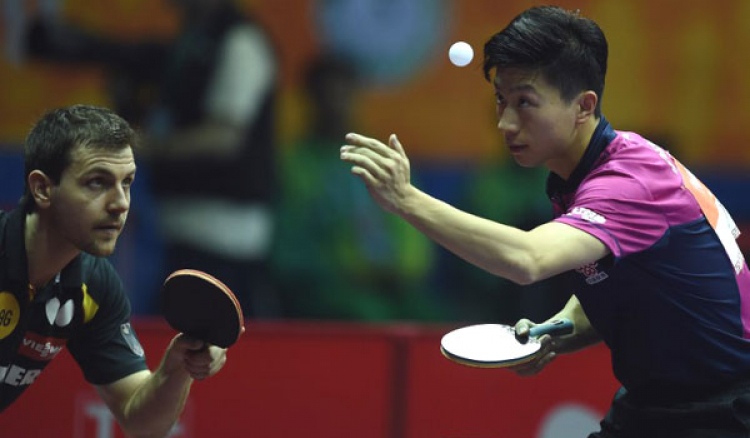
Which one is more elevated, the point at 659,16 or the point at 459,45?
the point at 459,45

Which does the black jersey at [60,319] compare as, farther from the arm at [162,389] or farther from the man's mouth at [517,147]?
the man's mouth at [517,147]

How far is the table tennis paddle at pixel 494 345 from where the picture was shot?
3.11 meters

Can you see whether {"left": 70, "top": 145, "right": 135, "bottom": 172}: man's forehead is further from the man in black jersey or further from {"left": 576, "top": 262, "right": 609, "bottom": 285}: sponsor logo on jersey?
{"left": 576, "top": 262, "right": 609, "bottom": 285}: sponsor logo on jersey

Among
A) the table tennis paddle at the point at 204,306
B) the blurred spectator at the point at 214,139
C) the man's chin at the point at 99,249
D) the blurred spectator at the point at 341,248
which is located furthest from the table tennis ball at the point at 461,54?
the blurred spectator at the point at 341,248

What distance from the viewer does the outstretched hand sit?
2.80m

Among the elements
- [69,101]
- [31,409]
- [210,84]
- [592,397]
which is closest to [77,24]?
[69,101]

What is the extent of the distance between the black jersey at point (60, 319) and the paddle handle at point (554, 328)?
136cm

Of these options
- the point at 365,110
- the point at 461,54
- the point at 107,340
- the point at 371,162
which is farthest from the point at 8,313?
the point at 365,110

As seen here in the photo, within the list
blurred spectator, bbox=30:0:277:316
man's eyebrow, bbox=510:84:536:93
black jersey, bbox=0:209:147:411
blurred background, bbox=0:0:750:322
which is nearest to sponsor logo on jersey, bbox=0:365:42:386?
black jersey, bbox=0:209:147:411

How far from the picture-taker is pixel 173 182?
7.76 metres

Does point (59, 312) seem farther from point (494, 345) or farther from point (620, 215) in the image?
point (620, 215)

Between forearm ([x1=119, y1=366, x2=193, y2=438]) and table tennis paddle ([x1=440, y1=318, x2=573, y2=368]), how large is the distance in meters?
0.86

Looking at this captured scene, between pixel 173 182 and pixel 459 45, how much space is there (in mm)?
4910

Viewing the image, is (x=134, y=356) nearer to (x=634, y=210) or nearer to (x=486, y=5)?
(x=634, y=210)
